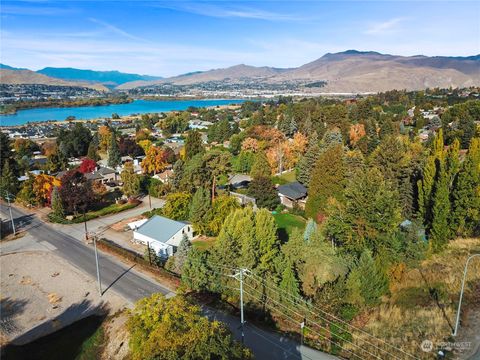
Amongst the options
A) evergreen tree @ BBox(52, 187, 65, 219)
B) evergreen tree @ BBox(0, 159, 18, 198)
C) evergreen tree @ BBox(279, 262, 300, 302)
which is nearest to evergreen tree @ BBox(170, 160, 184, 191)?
evergreen tree @ BBox(52, 187, 65, 219)

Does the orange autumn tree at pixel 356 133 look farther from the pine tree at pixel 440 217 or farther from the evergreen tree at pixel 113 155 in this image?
the evergreen tree at pixel 113 155

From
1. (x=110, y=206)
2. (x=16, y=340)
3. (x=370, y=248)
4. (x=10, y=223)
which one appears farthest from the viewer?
(x=110, y=206)

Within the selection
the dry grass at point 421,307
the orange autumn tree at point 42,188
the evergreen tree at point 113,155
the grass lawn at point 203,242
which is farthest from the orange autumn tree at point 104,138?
the dry grass at point 421,307

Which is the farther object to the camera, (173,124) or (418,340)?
(173,124)

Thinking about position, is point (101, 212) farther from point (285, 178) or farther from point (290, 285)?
point (290, 285)

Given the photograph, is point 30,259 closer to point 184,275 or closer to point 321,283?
point 184,275

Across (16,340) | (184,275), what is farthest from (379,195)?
(16,340)
